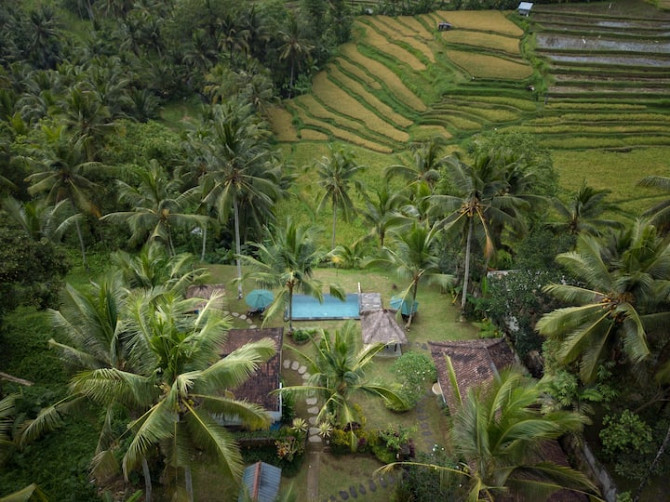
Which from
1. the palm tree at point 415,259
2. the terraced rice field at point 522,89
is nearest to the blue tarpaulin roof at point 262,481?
the palm tree at point 415,259

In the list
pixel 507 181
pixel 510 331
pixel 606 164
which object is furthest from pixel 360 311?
pixel 606 164

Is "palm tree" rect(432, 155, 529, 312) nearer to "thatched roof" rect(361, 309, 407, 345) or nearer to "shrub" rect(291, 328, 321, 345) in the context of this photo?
"thatched roof" rect(361, 309, 407, 345)

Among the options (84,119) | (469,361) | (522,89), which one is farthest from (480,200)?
(522,89)

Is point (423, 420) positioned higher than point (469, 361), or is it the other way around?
point (469, 361)

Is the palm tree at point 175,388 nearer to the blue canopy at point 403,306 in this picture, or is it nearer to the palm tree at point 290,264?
the palm tree at point 290,264

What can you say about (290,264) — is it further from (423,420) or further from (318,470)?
(423,420)
